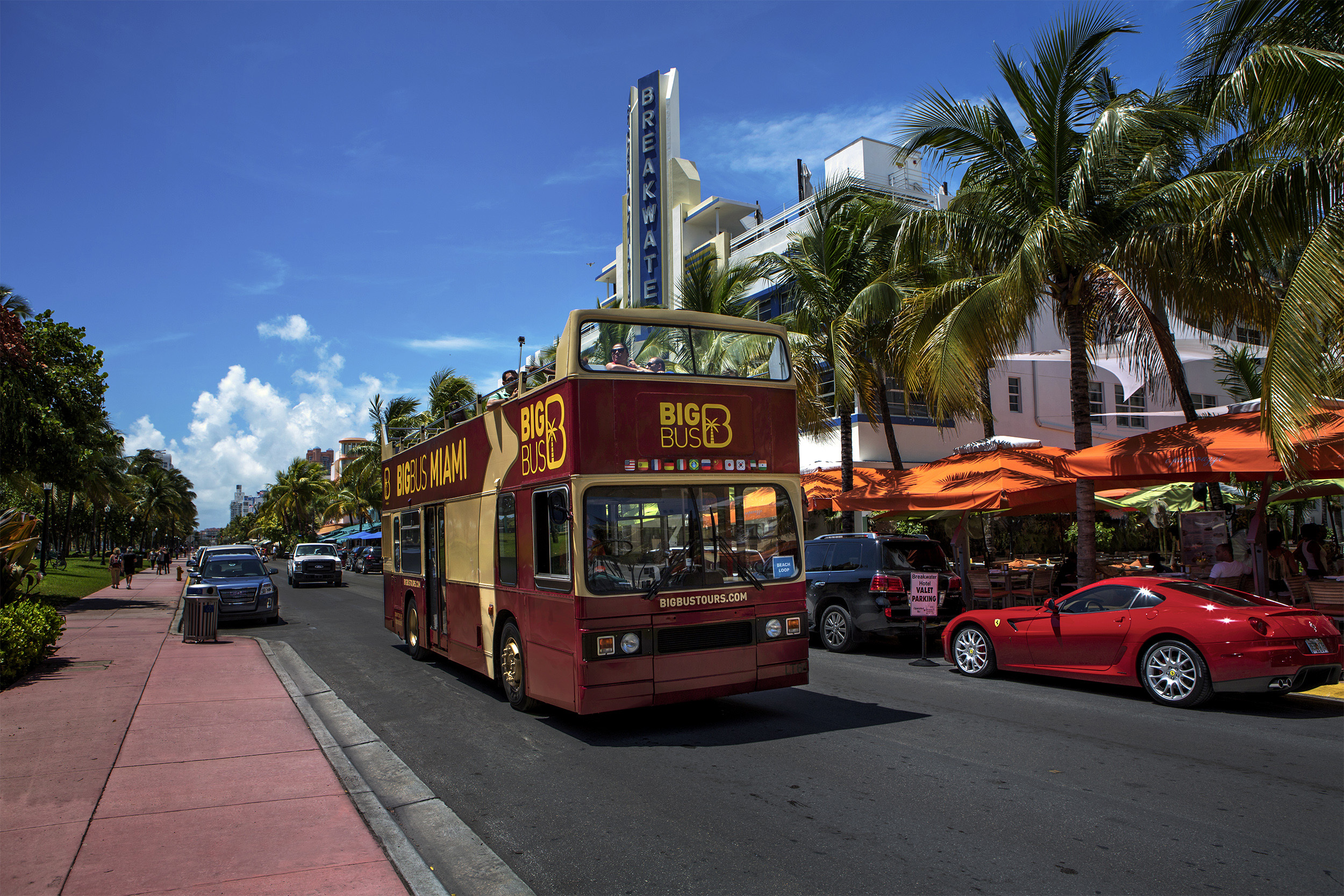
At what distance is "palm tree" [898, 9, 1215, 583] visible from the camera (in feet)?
40.2

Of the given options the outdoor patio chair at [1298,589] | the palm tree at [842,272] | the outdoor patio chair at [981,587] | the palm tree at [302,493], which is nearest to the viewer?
the outdoor patio chair at [1298,589]

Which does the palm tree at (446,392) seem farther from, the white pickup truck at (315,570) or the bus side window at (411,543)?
the bus side window at (411,543)

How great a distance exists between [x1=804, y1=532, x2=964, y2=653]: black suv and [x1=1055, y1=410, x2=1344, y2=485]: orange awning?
2566 mm

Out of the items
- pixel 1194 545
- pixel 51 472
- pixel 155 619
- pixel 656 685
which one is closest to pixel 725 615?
pixel 656 685

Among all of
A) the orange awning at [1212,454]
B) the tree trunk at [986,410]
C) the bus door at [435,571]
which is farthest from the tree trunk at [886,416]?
the bus door at [435,571]

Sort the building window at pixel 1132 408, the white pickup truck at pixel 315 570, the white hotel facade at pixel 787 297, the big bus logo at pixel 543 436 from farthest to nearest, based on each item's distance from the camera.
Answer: the white pickup truck at pixel 315 570
the building window at pixel 1132 408
the white hotel facade at pixel 787 297
the big bus logo at pixel 543 436

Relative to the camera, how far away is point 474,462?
10.5m

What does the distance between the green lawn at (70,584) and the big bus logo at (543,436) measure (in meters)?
Answer: 9.33

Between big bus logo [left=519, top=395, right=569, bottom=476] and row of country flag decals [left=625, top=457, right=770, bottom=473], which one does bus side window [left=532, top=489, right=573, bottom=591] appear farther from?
row of country flag decals [left=625, top=457, right=770, bottom=473]

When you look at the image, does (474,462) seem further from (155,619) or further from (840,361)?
(155,619)

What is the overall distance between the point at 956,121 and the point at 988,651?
8.02 metres

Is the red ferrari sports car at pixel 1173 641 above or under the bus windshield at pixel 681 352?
under

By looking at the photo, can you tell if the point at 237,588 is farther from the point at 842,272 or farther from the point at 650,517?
the point at 842,272

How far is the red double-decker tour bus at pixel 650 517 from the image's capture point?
769cm
